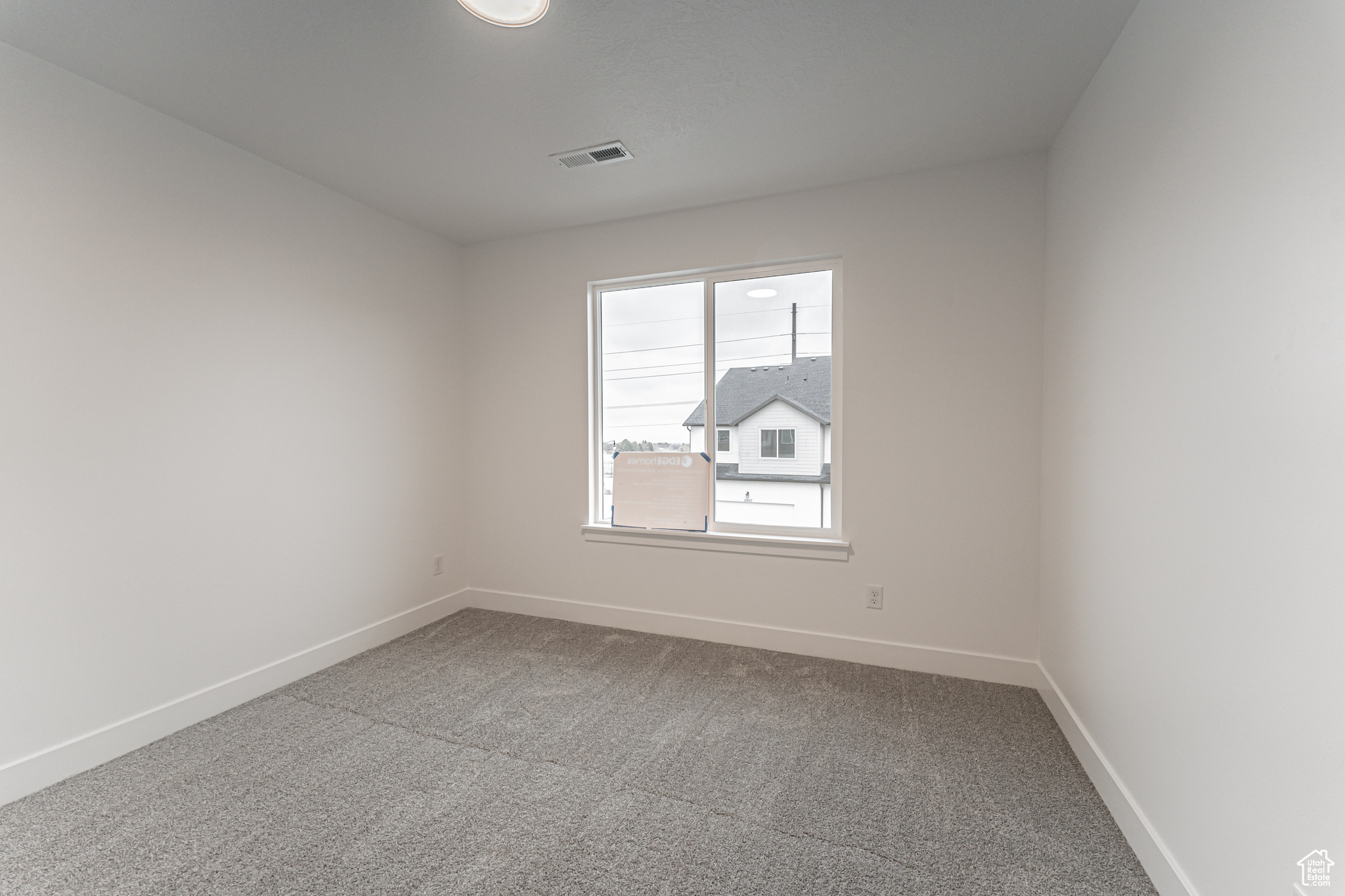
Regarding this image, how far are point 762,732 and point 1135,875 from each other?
1.16 meters

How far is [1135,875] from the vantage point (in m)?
1.55

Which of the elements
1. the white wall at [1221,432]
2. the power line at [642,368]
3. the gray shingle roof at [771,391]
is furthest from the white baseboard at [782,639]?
the power line at [642,368]

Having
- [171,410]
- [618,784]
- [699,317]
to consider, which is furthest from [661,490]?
[171,410]

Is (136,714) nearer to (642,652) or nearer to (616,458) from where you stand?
(642,652)

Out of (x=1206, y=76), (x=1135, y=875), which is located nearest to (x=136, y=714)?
(x=1135, y=875)

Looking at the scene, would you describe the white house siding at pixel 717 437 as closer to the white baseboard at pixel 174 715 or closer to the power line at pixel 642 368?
the power line at pixel 642 368

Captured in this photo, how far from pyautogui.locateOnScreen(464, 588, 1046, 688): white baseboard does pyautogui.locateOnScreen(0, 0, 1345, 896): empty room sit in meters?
0.02

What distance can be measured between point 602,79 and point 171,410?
7.00 feet

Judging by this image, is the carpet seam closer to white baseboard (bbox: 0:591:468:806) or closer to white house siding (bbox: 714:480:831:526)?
white baseboard (bbox: 0:591:468:806)

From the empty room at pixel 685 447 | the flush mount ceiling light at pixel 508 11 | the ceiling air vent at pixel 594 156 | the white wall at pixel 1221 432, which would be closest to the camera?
the white wall at pixel 1221 432

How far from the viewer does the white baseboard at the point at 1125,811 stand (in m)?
1.44

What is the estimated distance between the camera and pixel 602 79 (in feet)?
6.81

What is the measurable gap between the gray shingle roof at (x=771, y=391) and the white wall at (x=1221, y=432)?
1.23m

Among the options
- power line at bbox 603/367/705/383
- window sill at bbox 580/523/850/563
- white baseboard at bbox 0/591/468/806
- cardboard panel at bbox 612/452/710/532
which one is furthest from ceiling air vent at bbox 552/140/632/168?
white baseboard at bbox 0/591/468/806
